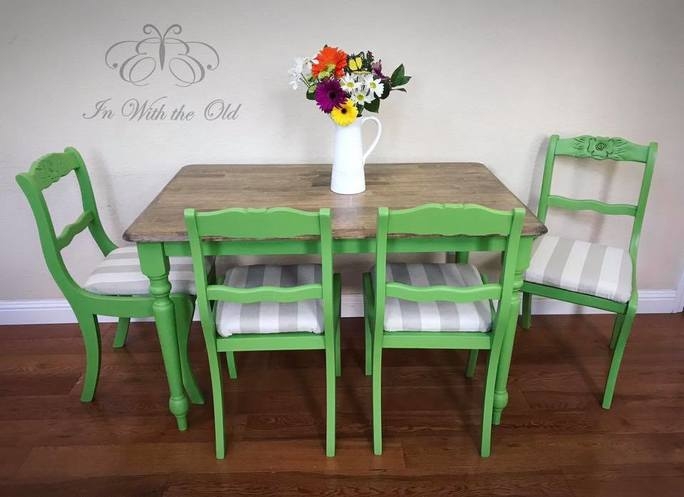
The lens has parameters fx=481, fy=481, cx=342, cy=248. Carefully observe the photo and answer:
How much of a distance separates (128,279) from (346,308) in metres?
1.08

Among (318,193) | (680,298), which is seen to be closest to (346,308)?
(318,193)

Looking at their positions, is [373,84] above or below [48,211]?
above

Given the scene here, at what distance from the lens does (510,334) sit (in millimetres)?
1577

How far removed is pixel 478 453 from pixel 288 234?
1.04 metres

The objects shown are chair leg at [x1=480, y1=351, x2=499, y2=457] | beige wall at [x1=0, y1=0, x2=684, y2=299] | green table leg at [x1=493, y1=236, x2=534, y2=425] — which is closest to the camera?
green table leg at [x1=493, y1=236, x2=534, y2=425]

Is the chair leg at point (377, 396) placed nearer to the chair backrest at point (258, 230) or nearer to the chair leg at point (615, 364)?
the chair backrest at point (258, 230)

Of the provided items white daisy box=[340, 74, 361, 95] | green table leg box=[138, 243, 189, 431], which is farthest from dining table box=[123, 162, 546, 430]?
white daisy box=[340, 74, 361, 95]

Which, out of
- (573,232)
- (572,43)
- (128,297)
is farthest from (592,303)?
(128,297)

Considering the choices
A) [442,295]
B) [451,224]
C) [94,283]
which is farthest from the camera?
[94,283]

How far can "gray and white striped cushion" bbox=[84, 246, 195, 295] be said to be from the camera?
68.3 inches

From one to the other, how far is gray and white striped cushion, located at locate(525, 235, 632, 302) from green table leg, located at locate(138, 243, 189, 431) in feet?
4.38

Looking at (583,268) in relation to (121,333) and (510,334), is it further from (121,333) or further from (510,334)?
(121,333)

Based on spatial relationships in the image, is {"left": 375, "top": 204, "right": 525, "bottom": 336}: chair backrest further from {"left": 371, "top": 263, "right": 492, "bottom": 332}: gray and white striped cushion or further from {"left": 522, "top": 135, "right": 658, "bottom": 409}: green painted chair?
{"left": 522, "top": 135, "right": 658, "bottom": 409}: green painted chair

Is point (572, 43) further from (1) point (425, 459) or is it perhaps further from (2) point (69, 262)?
(2) point (69, 262)
